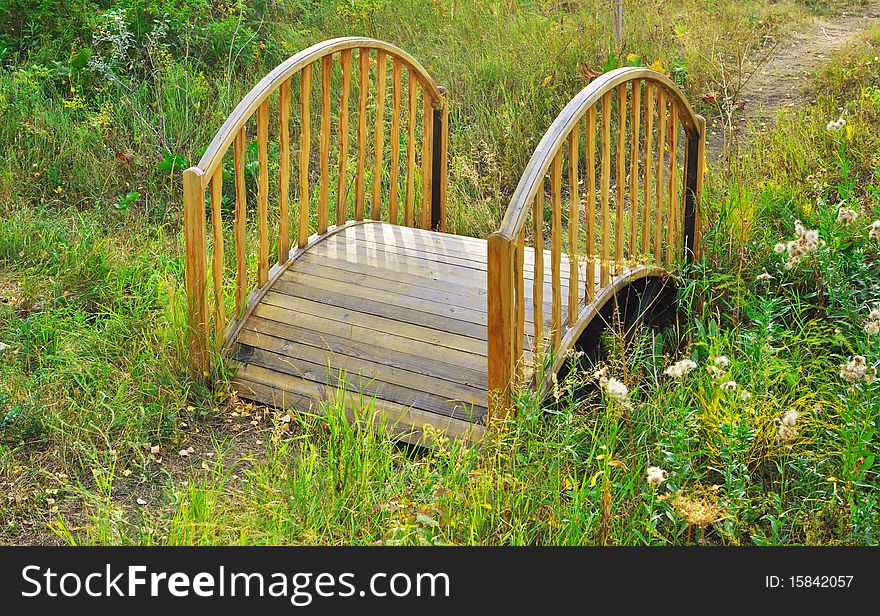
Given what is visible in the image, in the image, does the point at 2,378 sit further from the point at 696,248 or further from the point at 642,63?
the point at 642,63

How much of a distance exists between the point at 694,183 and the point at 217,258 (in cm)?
254

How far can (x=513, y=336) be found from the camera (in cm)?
384

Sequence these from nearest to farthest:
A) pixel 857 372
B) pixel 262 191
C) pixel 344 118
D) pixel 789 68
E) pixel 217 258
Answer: pixel 857 372, pixel 217 258, pixel 262 191, pixel 344 118, pixel 789 68

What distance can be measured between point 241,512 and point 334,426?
44cm

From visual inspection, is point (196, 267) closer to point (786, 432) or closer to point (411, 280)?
point (411, 280)

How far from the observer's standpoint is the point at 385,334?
4.52m

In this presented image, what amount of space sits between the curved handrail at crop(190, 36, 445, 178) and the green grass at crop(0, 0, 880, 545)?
62 centimetres

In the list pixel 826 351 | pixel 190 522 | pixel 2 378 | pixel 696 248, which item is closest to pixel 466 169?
pixel 696 248

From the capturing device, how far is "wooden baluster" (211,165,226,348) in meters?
4.39

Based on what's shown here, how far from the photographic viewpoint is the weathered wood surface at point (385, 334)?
165 inches

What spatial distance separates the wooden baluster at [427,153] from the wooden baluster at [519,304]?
2.20m

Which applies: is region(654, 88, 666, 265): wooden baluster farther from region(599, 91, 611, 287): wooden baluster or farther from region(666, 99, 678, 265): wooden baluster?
region(599, 91, 611, 287): wooden baluster

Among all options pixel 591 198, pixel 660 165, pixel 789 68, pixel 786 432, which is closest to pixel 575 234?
pixel 591 198

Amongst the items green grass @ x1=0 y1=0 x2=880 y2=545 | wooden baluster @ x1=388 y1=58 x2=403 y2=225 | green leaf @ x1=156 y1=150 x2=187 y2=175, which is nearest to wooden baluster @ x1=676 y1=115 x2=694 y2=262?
green grass @ x1=0 y1=0 x2=880 y2=545
